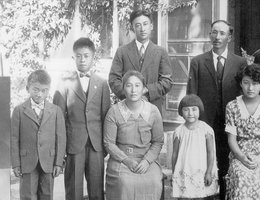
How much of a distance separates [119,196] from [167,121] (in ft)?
9.93

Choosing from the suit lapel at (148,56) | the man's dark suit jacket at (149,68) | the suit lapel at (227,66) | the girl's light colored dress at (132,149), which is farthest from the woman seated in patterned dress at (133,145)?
the suit lapel at (227,66)

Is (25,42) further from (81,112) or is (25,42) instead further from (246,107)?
(246,107)

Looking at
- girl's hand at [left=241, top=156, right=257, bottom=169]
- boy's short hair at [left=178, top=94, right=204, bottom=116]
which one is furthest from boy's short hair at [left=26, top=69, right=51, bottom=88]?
girl's hand at [left=241, top=156, right=257, bottom=169]

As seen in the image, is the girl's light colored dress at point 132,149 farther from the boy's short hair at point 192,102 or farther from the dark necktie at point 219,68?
the dark necktie at point 219,68

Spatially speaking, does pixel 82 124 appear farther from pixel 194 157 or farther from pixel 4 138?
pixel 194 157

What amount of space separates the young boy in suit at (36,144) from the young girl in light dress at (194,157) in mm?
955

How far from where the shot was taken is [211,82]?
406 centimetres

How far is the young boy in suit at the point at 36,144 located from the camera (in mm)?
3615

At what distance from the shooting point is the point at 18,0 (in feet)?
25.0

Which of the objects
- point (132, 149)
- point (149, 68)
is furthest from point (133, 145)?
point (149, 68)

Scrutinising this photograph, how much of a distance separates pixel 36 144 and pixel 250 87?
68.6 inches

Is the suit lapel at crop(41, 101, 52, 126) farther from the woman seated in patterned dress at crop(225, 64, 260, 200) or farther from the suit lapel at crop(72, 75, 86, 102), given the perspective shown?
the woman seated in patterned dress at crop(225, 64, 260, 200)

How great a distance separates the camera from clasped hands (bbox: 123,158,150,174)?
376 centimetres

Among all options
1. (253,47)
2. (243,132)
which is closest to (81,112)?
(243,132)
